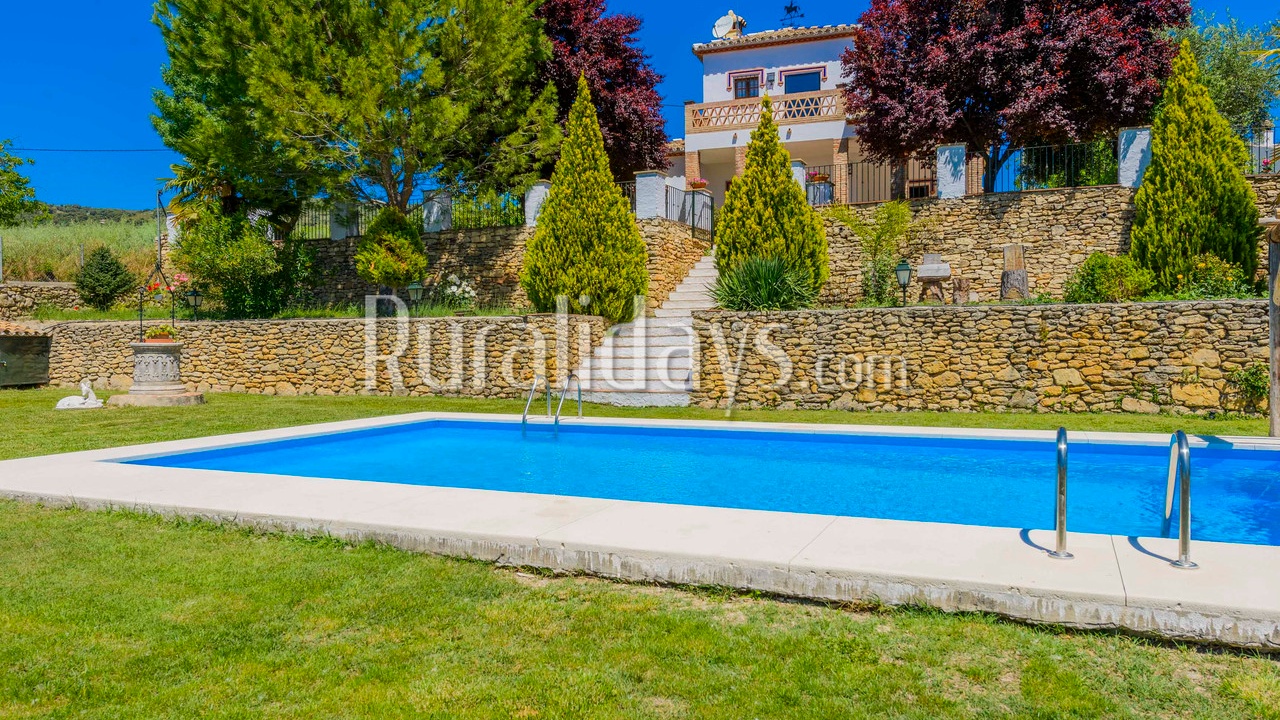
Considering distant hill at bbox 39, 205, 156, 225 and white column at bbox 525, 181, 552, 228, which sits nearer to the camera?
white column at bbox 525, 181, 552, 228

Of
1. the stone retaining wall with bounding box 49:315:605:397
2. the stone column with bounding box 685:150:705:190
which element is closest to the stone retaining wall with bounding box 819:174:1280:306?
the stone retaining wall with bounding box 49:315:605:397

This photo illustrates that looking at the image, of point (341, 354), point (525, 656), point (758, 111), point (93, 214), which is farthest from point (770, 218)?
point (93, 214)

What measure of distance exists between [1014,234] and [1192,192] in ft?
10.4

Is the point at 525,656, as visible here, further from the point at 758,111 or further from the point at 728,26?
the point at 728,26

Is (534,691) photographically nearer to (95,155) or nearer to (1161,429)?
(1161,429)

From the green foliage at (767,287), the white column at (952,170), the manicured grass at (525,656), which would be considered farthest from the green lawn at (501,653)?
the white column at (952,170)

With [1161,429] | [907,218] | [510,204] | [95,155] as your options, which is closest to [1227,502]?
[1161,429]

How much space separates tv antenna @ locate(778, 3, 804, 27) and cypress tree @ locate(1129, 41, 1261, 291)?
17.0 m

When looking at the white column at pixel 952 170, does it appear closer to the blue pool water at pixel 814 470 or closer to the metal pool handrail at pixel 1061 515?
the blue pool water at pixel 814 470

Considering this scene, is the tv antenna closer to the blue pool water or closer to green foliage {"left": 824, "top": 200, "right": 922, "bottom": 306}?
green foliage {"left": 824, "top": 200, "right": 922, "bottom": 306}

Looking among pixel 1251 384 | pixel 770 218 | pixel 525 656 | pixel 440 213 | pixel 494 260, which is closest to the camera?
pixel 525 656

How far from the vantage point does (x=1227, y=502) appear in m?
6.40

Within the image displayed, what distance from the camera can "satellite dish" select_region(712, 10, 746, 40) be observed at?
93.1 ft

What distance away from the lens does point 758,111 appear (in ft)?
77.9
